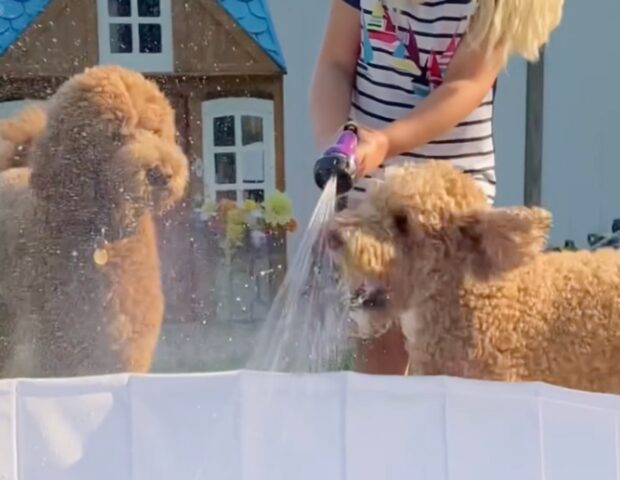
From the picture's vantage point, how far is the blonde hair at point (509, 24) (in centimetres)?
136

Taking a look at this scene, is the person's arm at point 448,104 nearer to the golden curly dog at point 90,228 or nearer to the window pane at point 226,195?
the golden curly dog at point 90,228

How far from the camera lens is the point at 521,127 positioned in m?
3.71

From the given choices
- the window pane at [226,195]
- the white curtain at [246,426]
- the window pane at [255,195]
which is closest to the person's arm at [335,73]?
the white curtain at [246,426]

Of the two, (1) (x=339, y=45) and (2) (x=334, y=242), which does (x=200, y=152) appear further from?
(2) (x=334, y=242)

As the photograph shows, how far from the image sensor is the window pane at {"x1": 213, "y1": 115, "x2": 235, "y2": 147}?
10.3 ft

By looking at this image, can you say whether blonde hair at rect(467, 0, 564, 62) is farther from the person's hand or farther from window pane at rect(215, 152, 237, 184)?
window pane at rect(215, 152, 237, 184)

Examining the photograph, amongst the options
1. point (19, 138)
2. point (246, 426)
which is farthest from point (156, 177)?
point (246, 426)

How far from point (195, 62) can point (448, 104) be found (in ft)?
6.44

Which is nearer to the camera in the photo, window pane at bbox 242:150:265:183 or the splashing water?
the splashing water

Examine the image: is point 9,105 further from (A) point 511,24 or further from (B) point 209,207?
(A) point 511,24

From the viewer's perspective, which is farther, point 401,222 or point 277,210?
point 277,210

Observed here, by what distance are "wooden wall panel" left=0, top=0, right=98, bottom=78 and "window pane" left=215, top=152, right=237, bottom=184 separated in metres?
0.44

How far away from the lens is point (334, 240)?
1.27 metres

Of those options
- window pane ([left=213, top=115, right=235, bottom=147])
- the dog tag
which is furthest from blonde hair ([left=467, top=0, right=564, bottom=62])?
window pane ([left=213, top=115, right=235, bottom=147])
